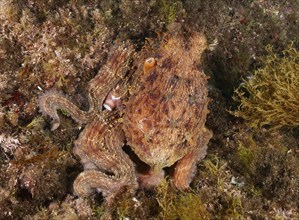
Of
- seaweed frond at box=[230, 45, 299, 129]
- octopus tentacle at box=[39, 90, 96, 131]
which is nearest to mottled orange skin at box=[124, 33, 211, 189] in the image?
octopus tentacle at box=[39, 90, 96, 131]

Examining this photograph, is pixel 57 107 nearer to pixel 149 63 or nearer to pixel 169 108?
pixel 149 63

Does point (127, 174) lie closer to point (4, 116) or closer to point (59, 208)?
point (59, 208)

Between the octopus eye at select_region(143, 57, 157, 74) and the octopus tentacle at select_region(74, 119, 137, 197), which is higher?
the octopus eye at select_region(143, 57, 157, 74)

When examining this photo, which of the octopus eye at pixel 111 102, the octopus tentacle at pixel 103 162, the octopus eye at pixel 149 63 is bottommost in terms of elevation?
the octopus tentacle at pixel 103 162

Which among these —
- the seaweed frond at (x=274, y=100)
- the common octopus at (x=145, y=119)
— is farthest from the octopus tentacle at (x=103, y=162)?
the seaweed frond at (x=274, y=100)

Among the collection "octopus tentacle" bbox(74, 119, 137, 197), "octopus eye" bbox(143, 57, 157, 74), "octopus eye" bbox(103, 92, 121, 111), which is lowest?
"octopus tentacle" bbox(74, 119, 137, 197)

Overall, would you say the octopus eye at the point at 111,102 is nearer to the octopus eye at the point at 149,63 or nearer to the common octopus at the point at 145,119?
the common octopus at the point at 145,119

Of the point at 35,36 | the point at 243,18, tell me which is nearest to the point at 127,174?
the point at 35,36

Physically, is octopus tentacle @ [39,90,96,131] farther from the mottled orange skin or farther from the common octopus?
the mottled orange skin
